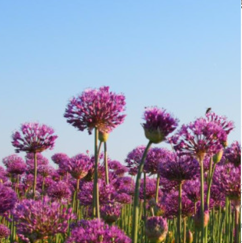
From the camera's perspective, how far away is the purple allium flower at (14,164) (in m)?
9.30

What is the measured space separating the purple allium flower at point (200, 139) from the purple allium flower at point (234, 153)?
824 mm

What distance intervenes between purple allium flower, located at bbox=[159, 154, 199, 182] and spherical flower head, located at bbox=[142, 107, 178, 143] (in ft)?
3.10

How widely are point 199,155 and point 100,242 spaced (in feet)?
3.58

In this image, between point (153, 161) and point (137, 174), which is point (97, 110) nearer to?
point (137, 174)

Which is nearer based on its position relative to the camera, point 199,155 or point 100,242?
point 100,242

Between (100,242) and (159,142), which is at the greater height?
(159,142)

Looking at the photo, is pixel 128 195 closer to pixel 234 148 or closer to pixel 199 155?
pixel 234 148

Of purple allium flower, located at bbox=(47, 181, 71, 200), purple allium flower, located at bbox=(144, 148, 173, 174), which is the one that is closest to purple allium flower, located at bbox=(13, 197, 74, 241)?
purple allium flower, located at bbox=(144, 148, 173, 174)

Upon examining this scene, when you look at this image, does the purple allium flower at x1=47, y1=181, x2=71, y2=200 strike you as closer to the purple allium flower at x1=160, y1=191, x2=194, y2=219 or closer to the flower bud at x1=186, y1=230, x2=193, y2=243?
the purple allium flower at x1=160, y1=191, x2=194, y2=219

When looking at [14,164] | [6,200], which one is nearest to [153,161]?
[6,200]

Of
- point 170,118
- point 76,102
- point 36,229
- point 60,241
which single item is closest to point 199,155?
point 170,118

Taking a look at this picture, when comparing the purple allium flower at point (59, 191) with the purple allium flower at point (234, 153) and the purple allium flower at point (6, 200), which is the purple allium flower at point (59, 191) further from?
the purple allium flower at point (234, 153)

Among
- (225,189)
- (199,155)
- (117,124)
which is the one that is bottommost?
(225,189)

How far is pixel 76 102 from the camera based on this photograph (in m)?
3.56
